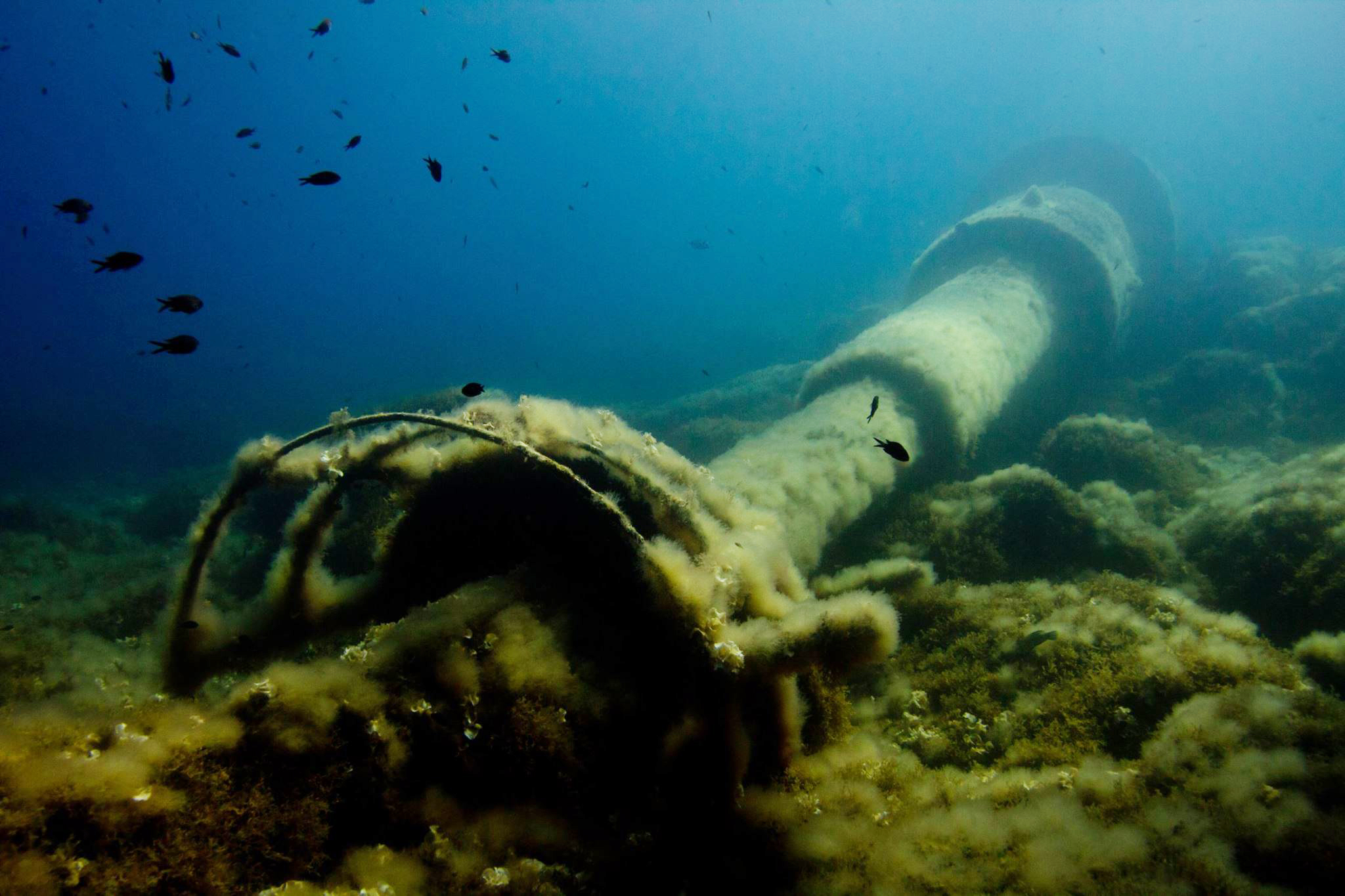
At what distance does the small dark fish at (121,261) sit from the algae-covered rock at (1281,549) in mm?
10477

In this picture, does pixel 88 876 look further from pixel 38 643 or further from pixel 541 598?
pixel 38 643

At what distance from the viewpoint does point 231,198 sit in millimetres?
128125

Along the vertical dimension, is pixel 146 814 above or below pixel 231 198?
below

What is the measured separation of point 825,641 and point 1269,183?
161 m

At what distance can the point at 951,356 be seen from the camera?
8047mm

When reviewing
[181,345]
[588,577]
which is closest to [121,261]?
[181,345]

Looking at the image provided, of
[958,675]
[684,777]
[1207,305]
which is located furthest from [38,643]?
[1207,305]

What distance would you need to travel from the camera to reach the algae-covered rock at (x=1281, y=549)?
4414mm

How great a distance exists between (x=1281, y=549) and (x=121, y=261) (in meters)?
11.4

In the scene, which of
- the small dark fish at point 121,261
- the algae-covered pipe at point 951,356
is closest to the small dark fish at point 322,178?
the small dark fish at point 121,261

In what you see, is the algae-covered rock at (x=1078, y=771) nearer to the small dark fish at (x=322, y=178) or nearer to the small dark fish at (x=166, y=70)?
the small dark fish at (x=322, y=178)

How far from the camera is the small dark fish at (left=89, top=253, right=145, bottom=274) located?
5.03 meters

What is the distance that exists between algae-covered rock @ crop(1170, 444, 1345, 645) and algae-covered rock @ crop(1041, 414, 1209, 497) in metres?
1.93

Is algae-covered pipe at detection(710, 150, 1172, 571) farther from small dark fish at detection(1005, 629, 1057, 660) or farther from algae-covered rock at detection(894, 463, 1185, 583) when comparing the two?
small dark fish at detection(1005, 629, 1057, 660)
